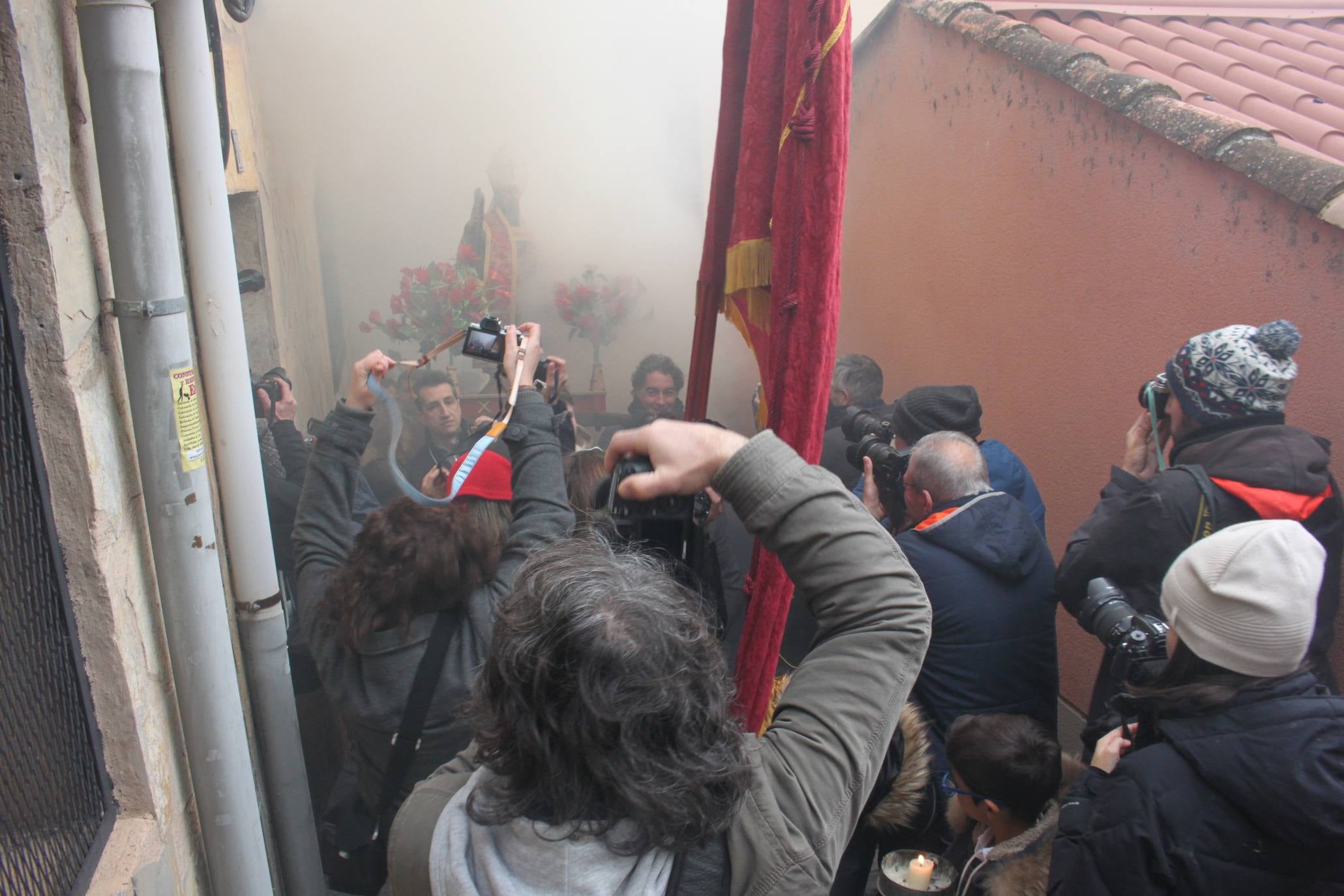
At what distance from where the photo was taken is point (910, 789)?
213 cm

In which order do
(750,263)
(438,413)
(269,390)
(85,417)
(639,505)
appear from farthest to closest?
(438,413), (269,390), (750,263), (85,417), (639,505)

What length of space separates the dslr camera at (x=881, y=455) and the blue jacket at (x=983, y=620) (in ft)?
1.08

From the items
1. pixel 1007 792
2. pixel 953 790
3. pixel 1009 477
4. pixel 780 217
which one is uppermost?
pixel 780 217

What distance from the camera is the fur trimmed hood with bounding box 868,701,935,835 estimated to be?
2.11 metres

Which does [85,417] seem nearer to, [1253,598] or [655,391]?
[1253,598]

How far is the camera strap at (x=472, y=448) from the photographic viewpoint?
1.74m

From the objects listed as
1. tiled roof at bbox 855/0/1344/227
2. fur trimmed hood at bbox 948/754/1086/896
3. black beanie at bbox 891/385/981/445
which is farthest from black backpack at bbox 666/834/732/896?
tiled roof at bbox 855/0/1344/227

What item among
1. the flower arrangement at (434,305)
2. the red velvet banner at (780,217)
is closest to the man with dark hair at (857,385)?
the flower arrangement at (434,305)

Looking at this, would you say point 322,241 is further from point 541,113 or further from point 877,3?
point 877,3

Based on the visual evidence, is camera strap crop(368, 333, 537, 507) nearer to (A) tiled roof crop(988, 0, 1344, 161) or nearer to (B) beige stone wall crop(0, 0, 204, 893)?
(B) beige stone wall crop(0, 0, 204, 893)

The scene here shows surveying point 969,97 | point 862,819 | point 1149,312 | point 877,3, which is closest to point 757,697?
point 862,819

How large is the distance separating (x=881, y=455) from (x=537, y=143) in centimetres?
469

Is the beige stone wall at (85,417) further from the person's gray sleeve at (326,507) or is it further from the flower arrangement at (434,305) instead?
the flower arrangement at (434,305)

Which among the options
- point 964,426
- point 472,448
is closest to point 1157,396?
point 964,426
